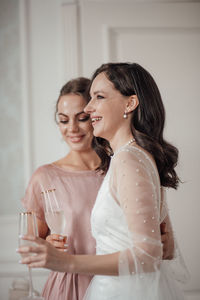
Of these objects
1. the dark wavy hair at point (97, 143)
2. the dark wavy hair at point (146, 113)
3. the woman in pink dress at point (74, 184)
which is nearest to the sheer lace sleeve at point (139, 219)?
the dark wavy hair at point (146, 113)

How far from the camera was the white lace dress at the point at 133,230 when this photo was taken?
43.7 inches

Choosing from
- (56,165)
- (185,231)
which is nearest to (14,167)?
(56,165)

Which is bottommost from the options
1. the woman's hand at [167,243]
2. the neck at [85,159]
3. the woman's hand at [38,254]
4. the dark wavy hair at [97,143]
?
the woman's hand at [167,243]

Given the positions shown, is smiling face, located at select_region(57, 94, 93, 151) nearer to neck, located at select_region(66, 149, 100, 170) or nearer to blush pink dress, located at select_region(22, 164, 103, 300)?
neck, located at select_region(66, 149, 100, 170)

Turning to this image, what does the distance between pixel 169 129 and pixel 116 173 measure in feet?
4.16

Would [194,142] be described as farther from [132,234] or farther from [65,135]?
[132,234]

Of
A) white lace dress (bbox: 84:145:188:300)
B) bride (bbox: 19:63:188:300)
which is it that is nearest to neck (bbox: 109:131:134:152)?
bride (bbox: 19:63:188:300)

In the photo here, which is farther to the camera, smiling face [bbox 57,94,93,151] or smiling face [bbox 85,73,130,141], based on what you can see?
smiling face [bbox 57,94,93,151]

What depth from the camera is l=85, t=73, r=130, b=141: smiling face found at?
138 centimetres

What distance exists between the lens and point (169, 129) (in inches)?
94.7

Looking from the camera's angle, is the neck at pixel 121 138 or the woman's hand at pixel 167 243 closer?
the neck at pixel 121 138

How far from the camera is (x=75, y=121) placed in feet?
5.93

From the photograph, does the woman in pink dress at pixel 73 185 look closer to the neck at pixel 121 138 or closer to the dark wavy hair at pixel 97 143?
the dark wavy hair at pixel 97 143

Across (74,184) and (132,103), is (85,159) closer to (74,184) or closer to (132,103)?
(74,184)
